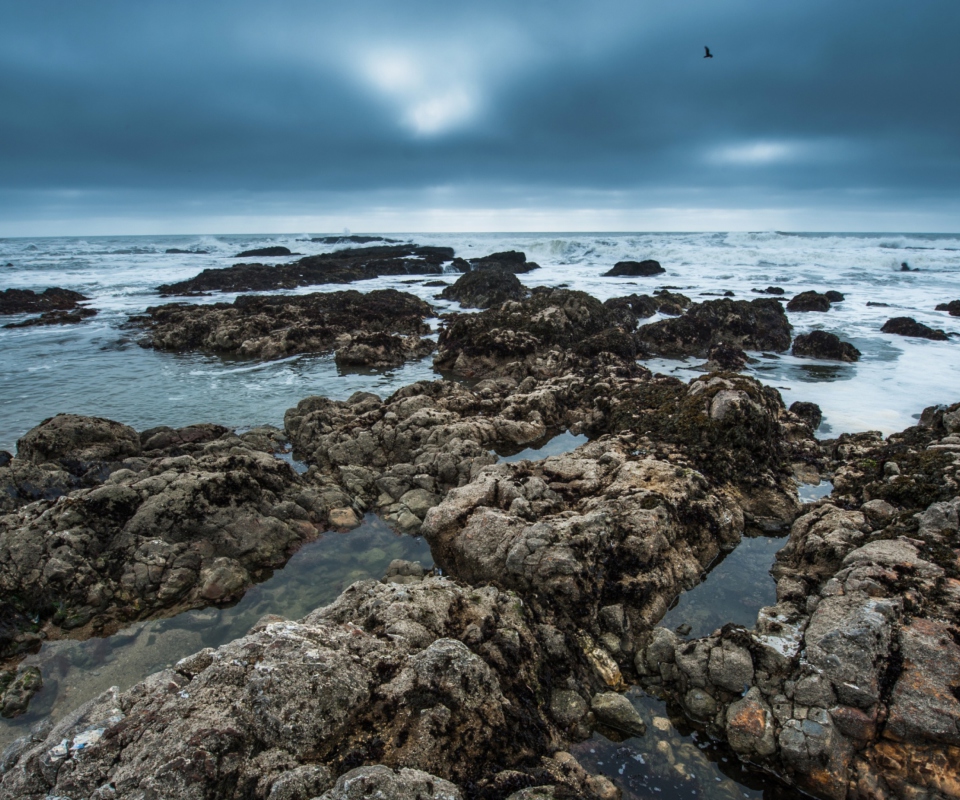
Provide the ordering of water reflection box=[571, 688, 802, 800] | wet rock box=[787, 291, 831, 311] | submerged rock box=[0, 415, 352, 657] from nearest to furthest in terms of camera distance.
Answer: water reflection box=[571, 688, 802, 800] → submerged rock box=[0, 415, 352, 657] → wet rock box=[787, 291, 831, 311]

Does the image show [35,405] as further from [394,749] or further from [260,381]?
[394,749]

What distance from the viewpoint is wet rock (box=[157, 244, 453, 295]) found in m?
40.0

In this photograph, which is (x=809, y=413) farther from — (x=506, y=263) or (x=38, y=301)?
(x=506, y=263)

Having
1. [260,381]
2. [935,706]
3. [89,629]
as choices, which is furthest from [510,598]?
[260,381]

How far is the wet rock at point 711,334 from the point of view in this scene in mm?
20219

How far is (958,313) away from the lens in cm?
2631

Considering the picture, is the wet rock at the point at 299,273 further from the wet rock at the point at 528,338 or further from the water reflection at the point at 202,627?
the water reflection at the point at 202,627

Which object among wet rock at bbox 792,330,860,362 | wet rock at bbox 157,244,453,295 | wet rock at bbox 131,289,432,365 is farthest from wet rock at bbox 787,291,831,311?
wet rock at bbox 157,244,453,295

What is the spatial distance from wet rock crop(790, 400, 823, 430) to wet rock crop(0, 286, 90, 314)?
39.1m

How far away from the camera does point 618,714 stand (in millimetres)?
4762

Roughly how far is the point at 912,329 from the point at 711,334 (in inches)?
358

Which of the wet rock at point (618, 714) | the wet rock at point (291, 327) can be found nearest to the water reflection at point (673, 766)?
the wet rock at point (618, 714)

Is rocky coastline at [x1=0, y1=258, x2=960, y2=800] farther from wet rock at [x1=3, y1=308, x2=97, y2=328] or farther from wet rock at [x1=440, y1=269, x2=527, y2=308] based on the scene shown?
wet rock at [x1=3, y1=308, x2=97, y2=328]

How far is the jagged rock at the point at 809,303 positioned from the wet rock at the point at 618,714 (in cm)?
2919
